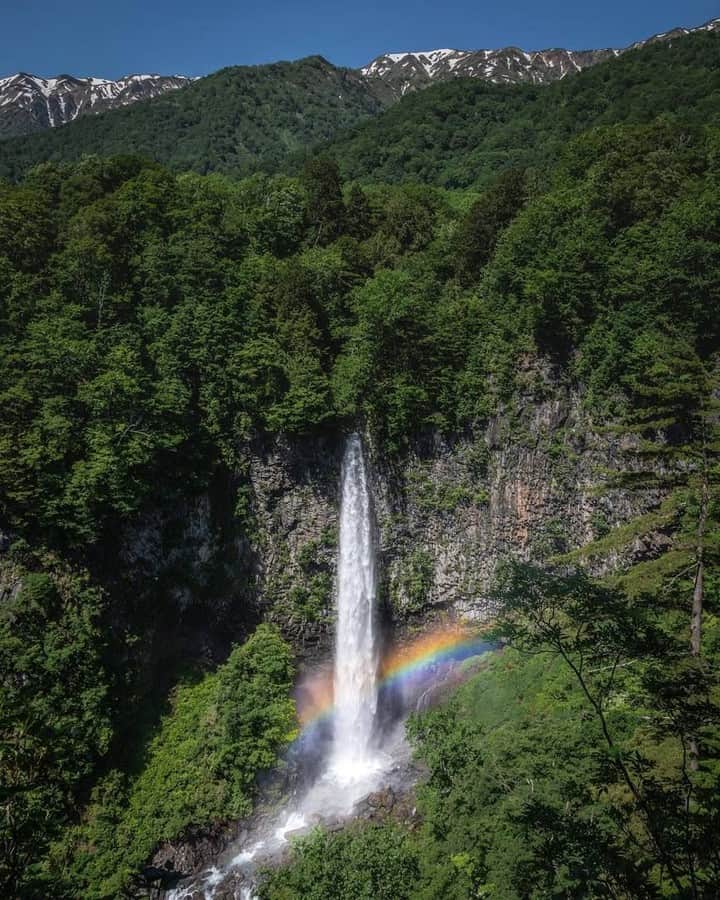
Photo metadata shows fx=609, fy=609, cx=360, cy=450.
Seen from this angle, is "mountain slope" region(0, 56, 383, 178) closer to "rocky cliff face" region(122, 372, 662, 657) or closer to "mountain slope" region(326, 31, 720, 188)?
"mountain slope" region(326, 31, 720, 188)

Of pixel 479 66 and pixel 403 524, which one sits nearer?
pixel 403 524

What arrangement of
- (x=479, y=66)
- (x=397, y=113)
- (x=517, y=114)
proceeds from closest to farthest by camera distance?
(x=517, y=114) → (x=397, y=113) → (x=479, y=66)

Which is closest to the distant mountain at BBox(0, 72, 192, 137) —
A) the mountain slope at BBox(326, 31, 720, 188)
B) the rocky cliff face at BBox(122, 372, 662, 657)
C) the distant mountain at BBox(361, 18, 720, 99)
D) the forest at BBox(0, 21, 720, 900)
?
the distant mountain at BBox(361, 18, 720, 99)

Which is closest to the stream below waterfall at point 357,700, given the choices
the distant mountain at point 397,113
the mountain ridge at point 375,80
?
the distant mountain at point 397,113

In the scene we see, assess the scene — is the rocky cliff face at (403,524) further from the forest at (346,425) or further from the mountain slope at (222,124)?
the mountain slope at (222,124)

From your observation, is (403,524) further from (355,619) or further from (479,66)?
(479,66)

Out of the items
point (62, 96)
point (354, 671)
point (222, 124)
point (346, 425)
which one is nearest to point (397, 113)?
point (222, 124)
